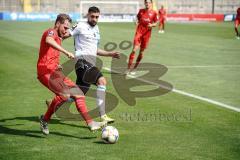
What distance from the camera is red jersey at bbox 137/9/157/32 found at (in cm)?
1797

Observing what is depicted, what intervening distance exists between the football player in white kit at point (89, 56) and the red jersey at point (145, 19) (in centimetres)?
819

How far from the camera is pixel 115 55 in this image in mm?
9633

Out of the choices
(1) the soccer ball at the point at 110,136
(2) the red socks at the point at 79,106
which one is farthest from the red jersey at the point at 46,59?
(1) the soccer ball at the point at 110,136

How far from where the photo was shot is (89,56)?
9.93 metres

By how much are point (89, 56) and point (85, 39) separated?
358 mm

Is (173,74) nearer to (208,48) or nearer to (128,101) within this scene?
(128,101)

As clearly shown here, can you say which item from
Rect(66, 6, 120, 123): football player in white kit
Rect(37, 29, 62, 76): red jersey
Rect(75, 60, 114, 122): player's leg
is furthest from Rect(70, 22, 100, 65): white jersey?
Rect(37, 29, 62, 76): red jersey

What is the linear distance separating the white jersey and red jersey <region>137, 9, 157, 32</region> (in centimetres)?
817

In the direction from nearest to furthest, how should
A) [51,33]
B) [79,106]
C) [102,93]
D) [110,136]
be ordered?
[110,136], [51,33], [79,106], [102,93]

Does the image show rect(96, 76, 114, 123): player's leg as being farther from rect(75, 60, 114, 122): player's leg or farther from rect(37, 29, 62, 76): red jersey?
rect(37, 29, 62, 76): red jersey

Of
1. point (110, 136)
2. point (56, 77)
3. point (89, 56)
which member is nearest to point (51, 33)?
point (56, 77)

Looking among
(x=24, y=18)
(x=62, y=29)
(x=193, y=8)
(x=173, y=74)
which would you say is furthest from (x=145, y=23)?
(x=193, y=8)

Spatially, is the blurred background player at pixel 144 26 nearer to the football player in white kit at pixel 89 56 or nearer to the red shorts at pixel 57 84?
the football player in white kit at pixel 89 56

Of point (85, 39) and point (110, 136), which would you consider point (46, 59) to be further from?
point (110, 136)
